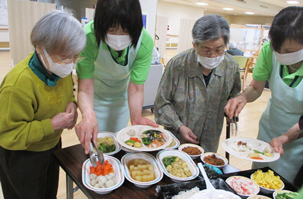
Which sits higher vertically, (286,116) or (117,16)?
(117,16)

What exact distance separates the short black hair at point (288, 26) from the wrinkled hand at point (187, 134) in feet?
2.32

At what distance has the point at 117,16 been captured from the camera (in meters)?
1.12

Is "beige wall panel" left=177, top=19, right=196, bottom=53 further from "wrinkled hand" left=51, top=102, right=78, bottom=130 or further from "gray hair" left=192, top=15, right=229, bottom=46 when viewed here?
"wrinkled hand" left=51, top=102, right=78, bottom=130

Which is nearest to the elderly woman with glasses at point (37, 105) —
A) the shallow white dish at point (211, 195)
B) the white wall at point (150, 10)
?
the shallow white dish at point (211, 195)

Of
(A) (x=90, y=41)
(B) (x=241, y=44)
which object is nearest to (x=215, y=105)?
(A) (x=90, y=41)

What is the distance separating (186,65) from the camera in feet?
5.00

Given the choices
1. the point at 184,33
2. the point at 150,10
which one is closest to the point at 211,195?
the point at 150,10

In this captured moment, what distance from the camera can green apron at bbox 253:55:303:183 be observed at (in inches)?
52.2

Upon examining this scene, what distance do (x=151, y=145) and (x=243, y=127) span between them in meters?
3.09

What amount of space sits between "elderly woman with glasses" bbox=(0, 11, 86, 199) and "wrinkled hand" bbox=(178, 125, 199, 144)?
2.23 ft

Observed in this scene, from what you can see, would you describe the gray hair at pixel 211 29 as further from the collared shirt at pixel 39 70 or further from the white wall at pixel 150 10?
the white wall at pixel 150 10

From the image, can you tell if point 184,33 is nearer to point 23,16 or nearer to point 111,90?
point 23,16

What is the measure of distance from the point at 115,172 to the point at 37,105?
1.66 feet

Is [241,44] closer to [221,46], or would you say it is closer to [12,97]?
[221,46]
